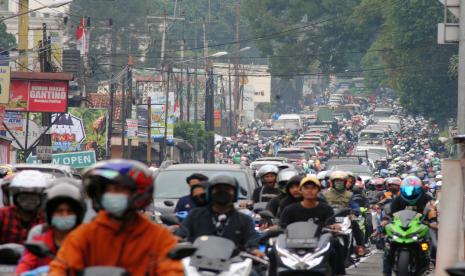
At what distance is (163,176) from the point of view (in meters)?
20.9

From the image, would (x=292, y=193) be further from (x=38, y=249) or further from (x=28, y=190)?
(x=38, y=249)

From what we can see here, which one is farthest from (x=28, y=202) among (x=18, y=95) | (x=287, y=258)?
(x=18, y=95)

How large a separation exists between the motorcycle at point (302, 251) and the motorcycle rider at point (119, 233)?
A: 5.42 m

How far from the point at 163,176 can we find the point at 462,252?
728 cm

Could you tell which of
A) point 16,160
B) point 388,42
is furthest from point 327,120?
point 16,160

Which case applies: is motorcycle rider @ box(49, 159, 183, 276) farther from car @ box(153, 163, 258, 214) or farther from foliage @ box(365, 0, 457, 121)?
foliage @ box(365, 0, 457, 121)

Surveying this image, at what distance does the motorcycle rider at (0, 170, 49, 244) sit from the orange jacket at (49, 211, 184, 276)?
2.69m

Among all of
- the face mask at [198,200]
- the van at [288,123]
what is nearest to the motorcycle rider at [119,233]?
the face mask at [198,200]

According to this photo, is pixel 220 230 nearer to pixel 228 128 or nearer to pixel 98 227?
pixel 98 227

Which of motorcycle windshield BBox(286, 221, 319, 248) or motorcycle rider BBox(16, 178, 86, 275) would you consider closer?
motorcycle rider BBox(16, 178, 86, 275)

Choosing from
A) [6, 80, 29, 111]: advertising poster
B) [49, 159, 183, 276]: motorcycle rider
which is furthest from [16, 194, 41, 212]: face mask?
[6, 80, 29, 111]: advertising poster

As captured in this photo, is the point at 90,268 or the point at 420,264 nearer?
the point at 90,268

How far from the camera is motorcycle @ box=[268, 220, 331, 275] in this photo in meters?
12.7

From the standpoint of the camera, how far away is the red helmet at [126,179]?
713 centimetres
